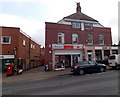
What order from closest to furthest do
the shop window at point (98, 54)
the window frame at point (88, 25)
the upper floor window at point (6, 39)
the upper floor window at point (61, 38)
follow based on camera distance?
the upper floor window at point (6, 39) → the upper floor window at point (61, 38) → the shop window at point (98, 54) → the window frame at point (88, 25)

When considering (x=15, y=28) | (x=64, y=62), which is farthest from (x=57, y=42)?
(x=15, y=28)

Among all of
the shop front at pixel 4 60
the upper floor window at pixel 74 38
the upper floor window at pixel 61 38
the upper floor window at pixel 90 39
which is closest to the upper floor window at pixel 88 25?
the upper floor window at pixel 90 39

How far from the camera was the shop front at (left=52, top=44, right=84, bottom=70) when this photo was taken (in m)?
19.0

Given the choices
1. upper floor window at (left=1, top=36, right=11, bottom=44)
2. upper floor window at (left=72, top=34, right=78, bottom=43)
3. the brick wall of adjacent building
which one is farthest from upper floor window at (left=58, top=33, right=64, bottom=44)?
upper floor window at (left=1, top=36, right=11, bottom=44)

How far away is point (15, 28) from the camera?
18500mm

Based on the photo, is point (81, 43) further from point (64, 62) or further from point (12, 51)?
point (12, 51)

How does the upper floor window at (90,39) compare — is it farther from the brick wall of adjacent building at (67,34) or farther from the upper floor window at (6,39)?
the upper floor window at (6,39)

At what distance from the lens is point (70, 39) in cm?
2023

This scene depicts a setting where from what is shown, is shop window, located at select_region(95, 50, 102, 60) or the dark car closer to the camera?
the dark car

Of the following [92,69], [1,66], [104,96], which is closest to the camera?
[104,96]

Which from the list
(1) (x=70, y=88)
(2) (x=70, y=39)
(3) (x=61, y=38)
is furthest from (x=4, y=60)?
(1) (x=70, y=88)

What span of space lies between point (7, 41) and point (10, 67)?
5.01 meters

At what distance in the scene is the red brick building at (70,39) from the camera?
1897cm

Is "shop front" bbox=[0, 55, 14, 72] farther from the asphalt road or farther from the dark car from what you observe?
the dark car
